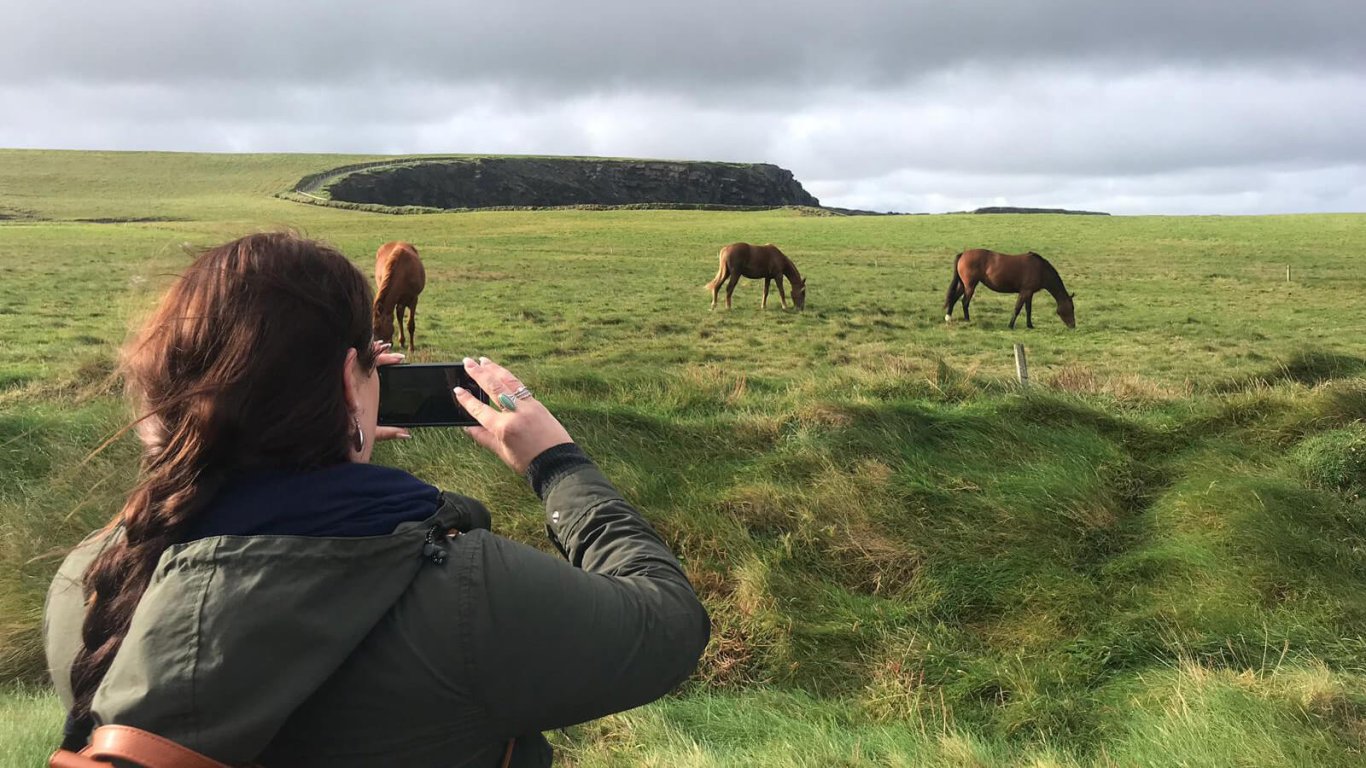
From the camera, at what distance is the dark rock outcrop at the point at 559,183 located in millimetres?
99500

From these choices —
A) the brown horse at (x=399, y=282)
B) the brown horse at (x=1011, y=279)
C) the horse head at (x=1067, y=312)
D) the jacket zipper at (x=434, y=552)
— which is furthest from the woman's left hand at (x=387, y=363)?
the horse head at (x=1067, y=312)

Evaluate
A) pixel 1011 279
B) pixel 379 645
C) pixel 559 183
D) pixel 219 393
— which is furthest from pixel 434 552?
pixel 559 183

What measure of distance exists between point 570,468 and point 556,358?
12.4m

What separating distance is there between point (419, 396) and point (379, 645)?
0.87m

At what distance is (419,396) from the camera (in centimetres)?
203

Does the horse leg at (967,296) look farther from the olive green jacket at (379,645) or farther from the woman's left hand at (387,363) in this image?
the olive green jacket at (379,645)

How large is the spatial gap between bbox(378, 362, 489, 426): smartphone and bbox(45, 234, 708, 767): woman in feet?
1.89

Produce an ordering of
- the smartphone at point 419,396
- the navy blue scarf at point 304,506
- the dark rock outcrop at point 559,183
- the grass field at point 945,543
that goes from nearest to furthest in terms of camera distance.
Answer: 1. the navy blue scarf at point 304,506
2. the smartphone at point 419,396
3. the grass field at point 945,543
4. the dark rock outcrop at point 559,183

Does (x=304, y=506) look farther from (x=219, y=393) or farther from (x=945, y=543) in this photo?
(x=945, y=543)

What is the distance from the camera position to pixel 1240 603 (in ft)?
14.6

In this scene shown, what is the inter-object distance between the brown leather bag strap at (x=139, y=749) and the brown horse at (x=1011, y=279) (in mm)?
18891

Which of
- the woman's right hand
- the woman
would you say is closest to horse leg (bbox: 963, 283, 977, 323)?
the woman's right hand

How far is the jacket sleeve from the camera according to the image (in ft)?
4.23

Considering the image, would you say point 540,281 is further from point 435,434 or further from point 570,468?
point 570,468
